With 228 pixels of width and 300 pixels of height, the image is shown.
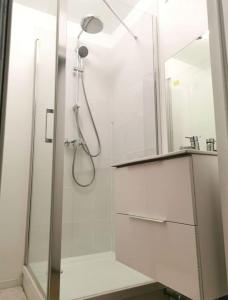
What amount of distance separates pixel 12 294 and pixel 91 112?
1.60m

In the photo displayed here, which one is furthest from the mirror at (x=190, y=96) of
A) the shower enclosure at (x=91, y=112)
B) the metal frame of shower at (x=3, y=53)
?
the metal frame of shower at (x=3, y=53)

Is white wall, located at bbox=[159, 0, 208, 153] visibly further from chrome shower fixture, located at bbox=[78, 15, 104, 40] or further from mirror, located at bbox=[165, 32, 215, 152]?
chrome shower fixture, located at bbox=[78, 15, 104, 40]

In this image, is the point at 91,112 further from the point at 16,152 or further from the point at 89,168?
the point at 16,152

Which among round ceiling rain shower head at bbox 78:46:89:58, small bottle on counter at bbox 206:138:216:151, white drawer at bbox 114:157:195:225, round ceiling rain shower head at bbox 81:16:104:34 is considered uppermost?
round ceiling rain shower head at bbox 81:16:104:34

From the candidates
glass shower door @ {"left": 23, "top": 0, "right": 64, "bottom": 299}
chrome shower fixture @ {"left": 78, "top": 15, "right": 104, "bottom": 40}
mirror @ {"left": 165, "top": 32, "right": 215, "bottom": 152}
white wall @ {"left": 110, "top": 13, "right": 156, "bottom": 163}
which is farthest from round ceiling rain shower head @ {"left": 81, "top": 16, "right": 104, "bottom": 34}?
mirror @ {"left": 165, "top": 32, "right": 215, "bottom": 152}

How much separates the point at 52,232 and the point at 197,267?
69 centimetres

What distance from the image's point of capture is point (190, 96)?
1575mm

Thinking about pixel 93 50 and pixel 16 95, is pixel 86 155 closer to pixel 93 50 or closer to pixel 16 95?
pixel 16 95

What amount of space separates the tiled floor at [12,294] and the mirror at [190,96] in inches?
58.1

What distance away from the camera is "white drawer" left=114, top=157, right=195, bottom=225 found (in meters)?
0.92

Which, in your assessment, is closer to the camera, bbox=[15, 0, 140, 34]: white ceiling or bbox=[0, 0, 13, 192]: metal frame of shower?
bbox=[0, 0, 13, 192]: metal frame of shower

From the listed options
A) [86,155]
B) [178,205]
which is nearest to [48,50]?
[86,155]

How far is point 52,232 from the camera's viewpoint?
119 cm

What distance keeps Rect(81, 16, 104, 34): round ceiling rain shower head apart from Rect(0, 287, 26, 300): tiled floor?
2244 millimetres
